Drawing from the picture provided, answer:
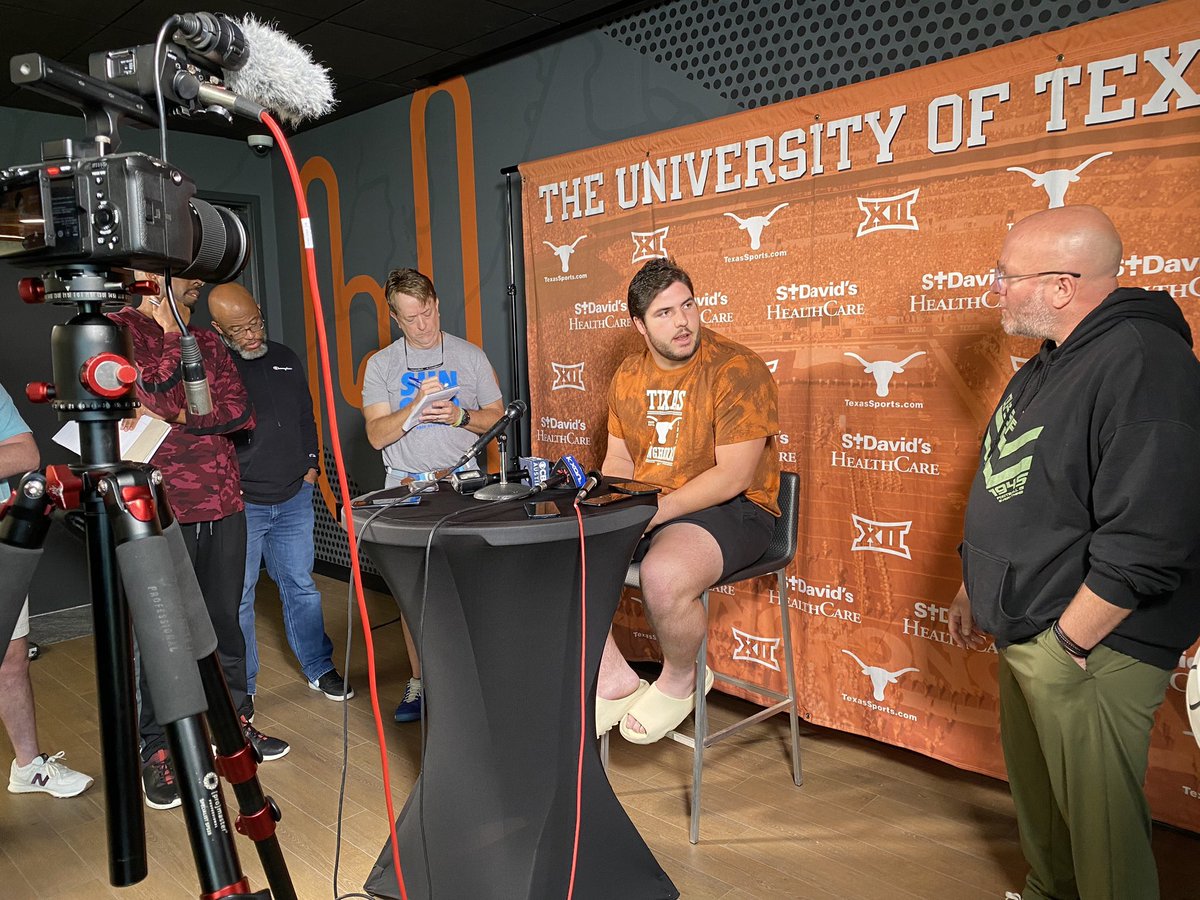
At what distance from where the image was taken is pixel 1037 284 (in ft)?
5.45

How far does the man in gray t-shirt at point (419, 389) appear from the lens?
3.03 m

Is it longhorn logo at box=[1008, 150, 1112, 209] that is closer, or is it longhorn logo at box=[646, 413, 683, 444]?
longhorn logo at box=[1008, 150, 1112, 209]

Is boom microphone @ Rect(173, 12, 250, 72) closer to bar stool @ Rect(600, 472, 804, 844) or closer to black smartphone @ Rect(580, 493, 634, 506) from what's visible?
black smartphone @ Rect(580, 493, 634, 506)

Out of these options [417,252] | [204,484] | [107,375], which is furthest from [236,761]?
[417,252]

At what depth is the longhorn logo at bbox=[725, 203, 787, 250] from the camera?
277 cm

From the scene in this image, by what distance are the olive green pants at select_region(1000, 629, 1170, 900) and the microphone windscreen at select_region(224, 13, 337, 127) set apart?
158 cm

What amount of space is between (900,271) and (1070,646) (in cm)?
129

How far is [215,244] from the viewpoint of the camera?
1.09 m

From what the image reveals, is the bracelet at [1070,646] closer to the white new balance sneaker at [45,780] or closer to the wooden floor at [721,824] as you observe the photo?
the wooden floor at [721,824]

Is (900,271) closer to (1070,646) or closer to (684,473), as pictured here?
(684,473)

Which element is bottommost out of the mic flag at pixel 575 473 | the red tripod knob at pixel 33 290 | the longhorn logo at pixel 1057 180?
the mic flag at pixel 575 473

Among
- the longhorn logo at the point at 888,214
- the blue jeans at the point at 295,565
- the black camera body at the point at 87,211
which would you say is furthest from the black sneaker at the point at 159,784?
the longhorn logo at the point at 888,214

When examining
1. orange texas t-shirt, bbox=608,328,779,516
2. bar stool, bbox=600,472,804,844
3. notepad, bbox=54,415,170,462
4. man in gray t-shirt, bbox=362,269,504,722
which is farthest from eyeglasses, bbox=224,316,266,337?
bar stool, bbox=600,472,804,844

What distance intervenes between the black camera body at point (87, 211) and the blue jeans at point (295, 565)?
225cm
